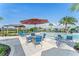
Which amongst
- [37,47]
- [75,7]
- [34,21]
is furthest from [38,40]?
[75,7]

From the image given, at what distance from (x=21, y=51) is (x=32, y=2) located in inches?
29.3

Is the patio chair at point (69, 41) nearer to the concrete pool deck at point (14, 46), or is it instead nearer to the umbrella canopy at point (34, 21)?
the umbrella canopy at point (34, 21)

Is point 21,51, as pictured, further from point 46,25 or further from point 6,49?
point 46,25

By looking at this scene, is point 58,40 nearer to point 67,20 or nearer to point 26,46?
point 67,20

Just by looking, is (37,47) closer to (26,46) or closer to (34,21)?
(26,46)

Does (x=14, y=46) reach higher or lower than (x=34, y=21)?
lower

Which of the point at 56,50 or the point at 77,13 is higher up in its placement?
the point at 77,13

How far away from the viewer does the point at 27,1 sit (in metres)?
3.15

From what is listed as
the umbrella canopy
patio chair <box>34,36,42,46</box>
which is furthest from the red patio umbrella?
patio chair <box>34,36,42,46</box>

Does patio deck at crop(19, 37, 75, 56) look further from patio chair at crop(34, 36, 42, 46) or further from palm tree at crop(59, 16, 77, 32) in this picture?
palm tree at crop(59, 16, 77, 32)

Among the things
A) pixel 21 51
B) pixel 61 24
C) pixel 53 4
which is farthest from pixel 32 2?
pixel 21 51

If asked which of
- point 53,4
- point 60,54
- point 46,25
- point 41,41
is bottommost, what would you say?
point 60,54

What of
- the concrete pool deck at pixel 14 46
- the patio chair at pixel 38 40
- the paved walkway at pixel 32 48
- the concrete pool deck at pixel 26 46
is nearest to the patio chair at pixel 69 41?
the concrete pool deck at pixel 26 46

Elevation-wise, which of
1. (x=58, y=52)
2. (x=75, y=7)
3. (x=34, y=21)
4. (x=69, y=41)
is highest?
(x=75, y=7)
